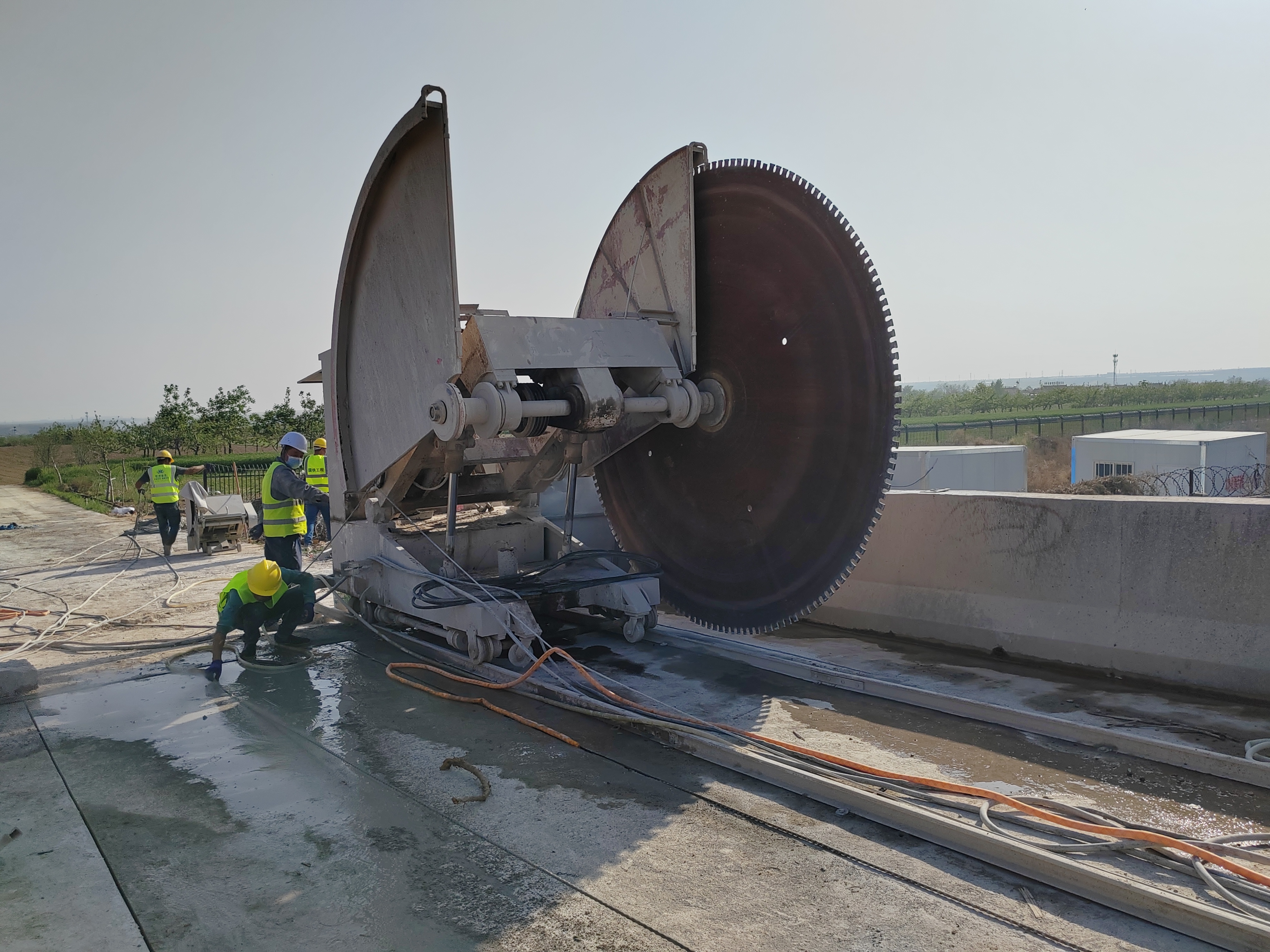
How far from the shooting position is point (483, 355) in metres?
5.89

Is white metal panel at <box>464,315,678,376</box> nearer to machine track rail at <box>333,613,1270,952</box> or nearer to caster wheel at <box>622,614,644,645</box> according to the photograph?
caster wheel at <box>622,614,644,645</box>

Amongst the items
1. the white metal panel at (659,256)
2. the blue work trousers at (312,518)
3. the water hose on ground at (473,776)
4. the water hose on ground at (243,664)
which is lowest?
the water hose on ground at (243,664)

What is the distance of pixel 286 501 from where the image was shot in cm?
804

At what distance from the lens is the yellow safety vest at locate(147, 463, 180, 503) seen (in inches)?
487

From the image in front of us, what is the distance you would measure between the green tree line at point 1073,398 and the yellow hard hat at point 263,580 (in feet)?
170

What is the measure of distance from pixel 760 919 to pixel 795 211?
14.2ft

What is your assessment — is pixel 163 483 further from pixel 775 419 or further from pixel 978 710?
pixel 978 710

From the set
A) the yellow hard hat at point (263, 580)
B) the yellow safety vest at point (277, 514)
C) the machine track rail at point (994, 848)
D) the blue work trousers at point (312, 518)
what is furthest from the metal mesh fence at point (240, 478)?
the machine track rail at point (994, 848)

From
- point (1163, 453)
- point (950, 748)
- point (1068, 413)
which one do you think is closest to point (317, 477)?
point (950, 748)

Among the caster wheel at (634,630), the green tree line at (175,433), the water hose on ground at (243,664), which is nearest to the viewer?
the water hose on ground at (243,664)

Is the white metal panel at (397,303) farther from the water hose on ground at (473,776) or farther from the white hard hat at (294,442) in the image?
the water hose on ground at (473,776)

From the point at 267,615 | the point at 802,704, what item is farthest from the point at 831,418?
the point at 267,615

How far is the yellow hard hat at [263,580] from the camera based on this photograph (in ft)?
22.0

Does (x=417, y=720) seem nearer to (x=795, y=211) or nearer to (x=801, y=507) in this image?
(x=801, y=507)
